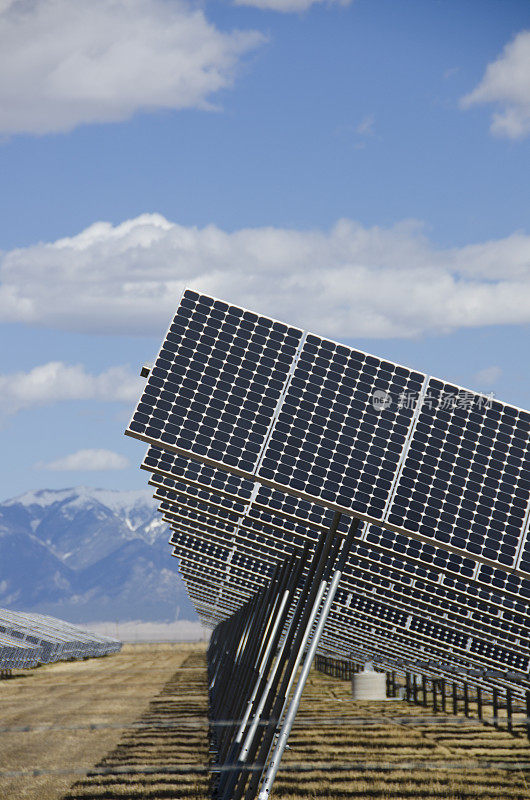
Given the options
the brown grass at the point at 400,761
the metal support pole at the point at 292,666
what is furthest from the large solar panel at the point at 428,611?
the metal support pole at the point at 292,666

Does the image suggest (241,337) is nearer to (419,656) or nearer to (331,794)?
(331,794)

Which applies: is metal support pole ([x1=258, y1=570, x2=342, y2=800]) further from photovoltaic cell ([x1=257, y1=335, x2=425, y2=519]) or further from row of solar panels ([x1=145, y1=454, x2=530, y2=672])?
row of solar panels ([x1=145, y1=454, x2=530, y2=672])

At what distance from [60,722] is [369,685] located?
20.8m

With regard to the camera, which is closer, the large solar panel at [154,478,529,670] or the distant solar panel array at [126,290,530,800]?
the distant solar panel array at [126,290,530,800]

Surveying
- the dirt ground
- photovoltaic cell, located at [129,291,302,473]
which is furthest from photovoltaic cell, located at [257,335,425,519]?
the dirt ground

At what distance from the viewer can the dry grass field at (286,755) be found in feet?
72.2

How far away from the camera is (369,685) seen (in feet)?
176

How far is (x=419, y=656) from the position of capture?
49250mm

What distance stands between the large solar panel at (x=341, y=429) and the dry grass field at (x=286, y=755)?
4001 mm

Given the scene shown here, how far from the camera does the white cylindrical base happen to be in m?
53.3

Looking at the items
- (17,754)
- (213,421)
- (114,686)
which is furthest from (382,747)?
(114,686)

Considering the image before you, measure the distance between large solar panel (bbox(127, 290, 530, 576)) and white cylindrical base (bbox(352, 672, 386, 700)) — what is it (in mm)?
35179

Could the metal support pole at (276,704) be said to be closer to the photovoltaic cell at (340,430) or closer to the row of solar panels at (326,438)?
the photovoltaic cell at (340,430)

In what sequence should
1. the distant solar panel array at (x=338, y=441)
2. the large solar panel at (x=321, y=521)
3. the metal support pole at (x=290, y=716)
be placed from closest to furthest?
1. the metal support pole at (x=290, y=716)
2. the distant solar panel array at (x=338, y=441)
3. the large solar panel at (x=321, y=521)
